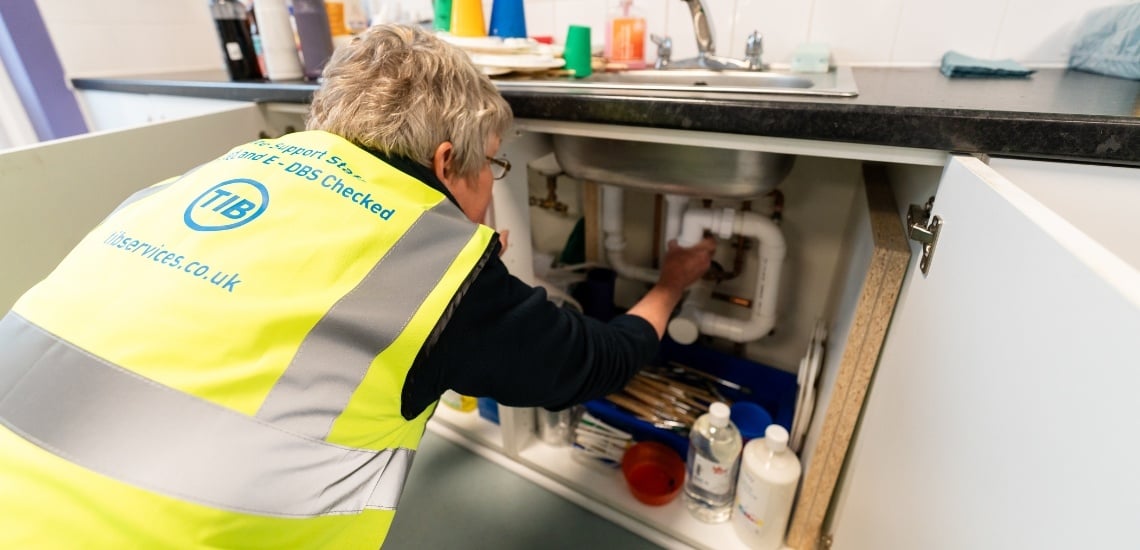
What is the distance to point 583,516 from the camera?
1.01m

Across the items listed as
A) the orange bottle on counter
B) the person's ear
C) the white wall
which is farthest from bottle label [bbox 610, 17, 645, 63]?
the white wall

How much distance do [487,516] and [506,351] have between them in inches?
24.8

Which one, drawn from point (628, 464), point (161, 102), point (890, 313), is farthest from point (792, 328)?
point (161, 102)

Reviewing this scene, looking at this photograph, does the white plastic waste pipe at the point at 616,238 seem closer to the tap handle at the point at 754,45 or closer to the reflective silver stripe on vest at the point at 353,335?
the tap handle at the point at 754,45

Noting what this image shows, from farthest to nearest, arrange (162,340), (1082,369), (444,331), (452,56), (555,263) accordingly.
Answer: (555,263) → (452,56) → (444,331) → (162,340) → (1082,369)

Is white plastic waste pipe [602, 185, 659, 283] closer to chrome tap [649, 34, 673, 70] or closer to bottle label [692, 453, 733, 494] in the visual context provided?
chrome tap [649, 34, 673, 70]

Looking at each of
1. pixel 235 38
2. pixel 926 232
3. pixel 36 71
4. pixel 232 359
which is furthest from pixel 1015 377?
pixel 36 71

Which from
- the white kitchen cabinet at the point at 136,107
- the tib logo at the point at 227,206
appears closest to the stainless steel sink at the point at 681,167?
the tib logo at the point at 227,206

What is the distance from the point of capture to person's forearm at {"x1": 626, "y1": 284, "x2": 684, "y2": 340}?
83 centimetres

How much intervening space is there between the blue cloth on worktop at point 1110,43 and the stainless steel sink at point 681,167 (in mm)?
440

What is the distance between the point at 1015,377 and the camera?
0.30 metres

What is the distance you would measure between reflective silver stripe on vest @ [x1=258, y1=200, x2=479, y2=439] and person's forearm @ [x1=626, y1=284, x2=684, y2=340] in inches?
16.7

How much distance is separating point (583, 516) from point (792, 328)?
0.66 metres

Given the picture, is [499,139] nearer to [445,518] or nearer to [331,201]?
[331,201]
